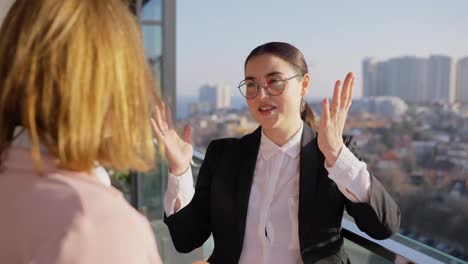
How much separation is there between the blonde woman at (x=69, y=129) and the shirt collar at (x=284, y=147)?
0.97m

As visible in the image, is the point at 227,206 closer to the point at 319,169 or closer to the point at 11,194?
the point at 319,169

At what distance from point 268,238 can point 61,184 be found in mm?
1039

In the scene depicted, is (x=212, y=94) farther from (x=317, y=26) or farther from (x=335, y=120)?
(x=335, y=120)

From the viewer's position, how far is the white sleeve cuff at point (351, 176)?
56.2 inches

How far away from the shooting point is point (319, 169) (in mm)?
1615

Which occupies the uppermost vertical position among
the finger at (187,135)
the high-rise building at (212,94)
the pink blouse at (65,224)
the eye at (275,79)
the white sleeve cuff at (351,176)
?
the eye at (275,79)

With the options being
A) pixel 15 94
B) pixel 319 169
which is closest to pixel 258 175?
pixel 319 169

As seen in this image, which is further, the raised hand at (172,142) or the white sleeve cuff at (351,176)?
the raised hand at (172,142)

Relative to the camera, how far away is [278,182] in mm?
1651

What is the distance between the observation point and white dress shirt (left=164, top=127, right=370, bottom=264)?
4.73 ft

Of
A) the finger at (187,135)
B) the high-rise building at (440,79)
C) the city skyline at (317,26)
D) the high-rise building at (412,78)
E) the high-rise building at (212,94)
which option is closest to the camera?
the finger at (187,135)

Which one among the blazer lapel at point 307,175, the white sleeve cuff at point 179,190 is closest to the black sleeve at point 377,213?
the blazer lapel at point 307,175

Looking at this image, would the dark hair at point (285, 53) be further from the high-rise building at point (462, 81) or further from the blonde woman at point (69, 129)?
the high-rise building at point (462, 81)

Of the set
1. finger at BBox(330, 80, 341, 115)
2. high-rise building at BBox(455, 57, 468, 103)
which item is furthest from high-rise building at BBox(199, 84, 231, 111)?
finger at BBox(330, 80, 341, 115)
